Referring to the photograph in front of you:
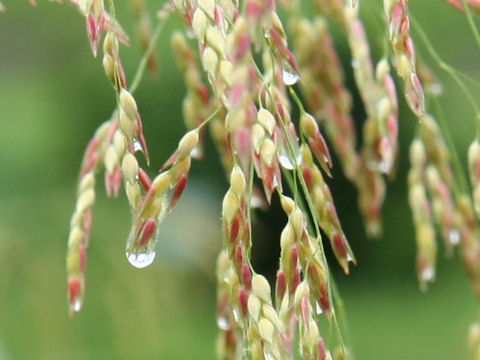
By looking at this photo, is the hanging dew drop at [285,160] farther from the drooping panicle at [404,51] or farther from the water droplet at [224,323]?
the water droplet at [224,323]

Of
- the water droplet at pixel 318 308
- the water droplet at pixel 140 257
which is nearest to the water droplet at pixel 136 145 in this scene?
the water droplet at pixel 140 257

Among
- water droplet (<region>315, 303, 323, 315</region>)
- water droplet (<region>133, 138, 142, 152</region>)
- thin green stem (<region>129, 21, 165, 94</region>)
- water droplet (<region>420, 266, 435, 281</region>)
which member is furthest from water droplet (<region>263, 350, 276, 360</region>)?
water droplet (<region>420, 266, 435, 281</region>)

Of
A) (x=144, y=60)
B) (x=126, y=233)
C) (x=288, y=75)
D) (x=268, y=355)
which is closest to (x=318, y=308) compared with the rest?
(x=268, y=355)

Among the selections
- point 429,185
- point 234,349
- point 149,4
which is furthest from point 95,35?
point 149,4

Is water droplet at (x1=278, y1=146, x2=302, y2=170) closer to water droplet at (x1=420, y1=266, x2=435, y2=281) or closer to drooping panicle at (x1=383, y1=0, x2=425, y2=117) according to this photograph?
drooping panicle at (x1=383, y1=0, x2=425, y2=117)

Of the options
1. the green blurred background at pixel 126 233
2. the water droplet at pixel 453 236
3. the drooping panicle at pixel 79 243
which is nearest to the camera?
the drooping panicle at pixel 79 243

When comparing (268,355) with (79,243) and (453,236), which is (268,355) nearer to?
(79,243)

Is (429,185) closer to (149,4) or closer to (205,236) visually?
(205,236)

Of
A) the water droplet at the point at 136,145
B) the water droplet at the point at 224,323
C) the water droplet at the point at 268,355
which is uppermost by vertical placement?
the water droplet at the point at 136,145
